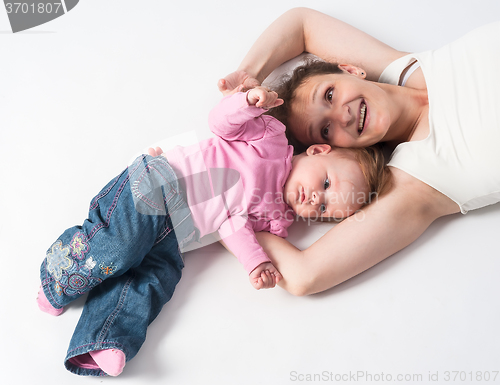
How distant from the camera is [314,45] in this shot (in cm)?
160

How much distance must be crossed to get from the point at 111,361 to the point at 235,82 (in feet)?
2.89

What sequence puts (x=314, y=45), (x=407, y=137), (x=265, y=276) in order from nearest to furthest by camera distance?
(x=265, y=276) < (x=407, y=137) < (x=314, y=45)

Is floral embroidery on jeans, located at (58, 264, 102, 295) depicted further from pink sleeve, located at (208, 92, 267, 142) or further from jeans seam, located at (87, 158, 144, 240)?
pink sleeve, located at (208, 92, 267, 142)

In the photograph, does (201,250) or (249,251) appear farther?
(201,250)

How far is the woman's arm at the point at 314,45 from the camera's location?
1507 mm

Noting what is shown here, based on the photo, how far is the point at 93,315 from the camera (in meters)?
1.12

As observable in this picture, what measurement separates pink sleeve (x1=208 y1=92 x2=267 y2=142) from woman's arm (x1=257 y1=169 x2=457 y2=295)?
28 centimetres

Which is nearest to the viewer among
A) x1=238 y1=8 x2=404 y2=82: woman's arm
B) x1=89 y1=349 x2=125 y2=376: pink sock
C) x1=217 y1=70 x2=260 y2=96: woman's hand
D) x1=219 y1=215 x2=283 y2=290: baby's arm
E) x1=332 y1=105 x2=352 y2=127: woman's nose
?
x1=89 y1=349 x2=125 y2=376: pink sock

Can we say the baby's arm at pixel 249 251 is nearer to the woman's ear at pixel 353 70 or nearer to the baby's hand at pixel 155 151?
the baby's hand at pixel 155 151

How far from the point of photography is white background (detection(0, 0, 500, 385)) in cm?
109

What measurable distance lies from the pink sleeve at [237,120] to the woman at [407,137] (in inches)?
6.5

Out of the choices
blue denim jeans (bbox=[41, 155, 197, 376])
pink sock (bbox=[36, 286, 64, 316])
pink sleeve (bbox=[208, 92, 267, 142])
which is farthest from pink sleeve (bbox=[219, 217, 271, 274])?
pink sock (bbox=[36, 286, 64, 316])

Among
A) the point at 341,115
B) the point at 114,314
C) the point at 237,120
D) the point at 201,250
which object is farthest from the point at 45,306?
the point at 341,115

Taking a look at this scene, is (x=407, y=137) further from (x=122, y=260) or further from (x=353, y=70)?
(x=122, y=260)
